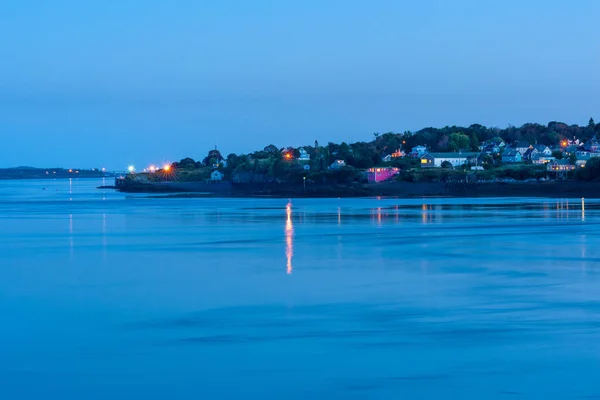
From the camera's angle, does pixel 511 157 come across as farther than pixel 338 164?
No

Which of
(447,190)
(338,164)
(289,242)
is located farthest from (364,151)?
(289,242)

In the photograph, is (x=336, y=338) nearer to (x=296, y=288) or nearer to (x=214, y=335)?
(x=214, y=335)

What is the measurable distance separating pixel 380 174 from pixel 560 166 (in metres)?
18.5

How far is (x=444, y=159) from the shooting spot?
3915 inches

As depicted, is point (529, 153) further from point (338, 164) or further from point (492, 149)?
point (338, 164)

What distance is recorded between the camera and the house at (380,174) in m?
86.2

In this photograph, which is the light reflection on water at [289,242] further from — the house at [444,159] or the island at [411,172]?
the house at [444,159]

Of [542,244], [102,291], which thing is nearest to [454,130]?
[542,244]

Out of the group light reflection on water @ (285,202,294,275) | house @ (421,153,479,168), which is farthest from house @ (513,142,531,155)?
light reflection on water @ (285,202,294,275)

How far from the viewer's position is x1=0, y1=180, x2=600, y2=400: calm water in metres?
9.86

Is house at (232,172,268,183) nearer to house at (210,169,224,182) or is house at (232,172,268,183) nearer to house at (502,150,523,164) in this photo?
house at (210,169,224,182)

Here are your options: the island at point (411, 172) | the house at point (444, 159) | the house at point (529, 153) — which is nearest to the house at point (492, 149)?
the island at point (411, 172)

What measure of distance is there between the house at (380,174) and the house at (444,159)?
9.87 metres

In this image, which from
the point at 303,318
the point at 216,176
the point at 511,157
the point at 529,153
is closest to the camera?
the point at 303,318
